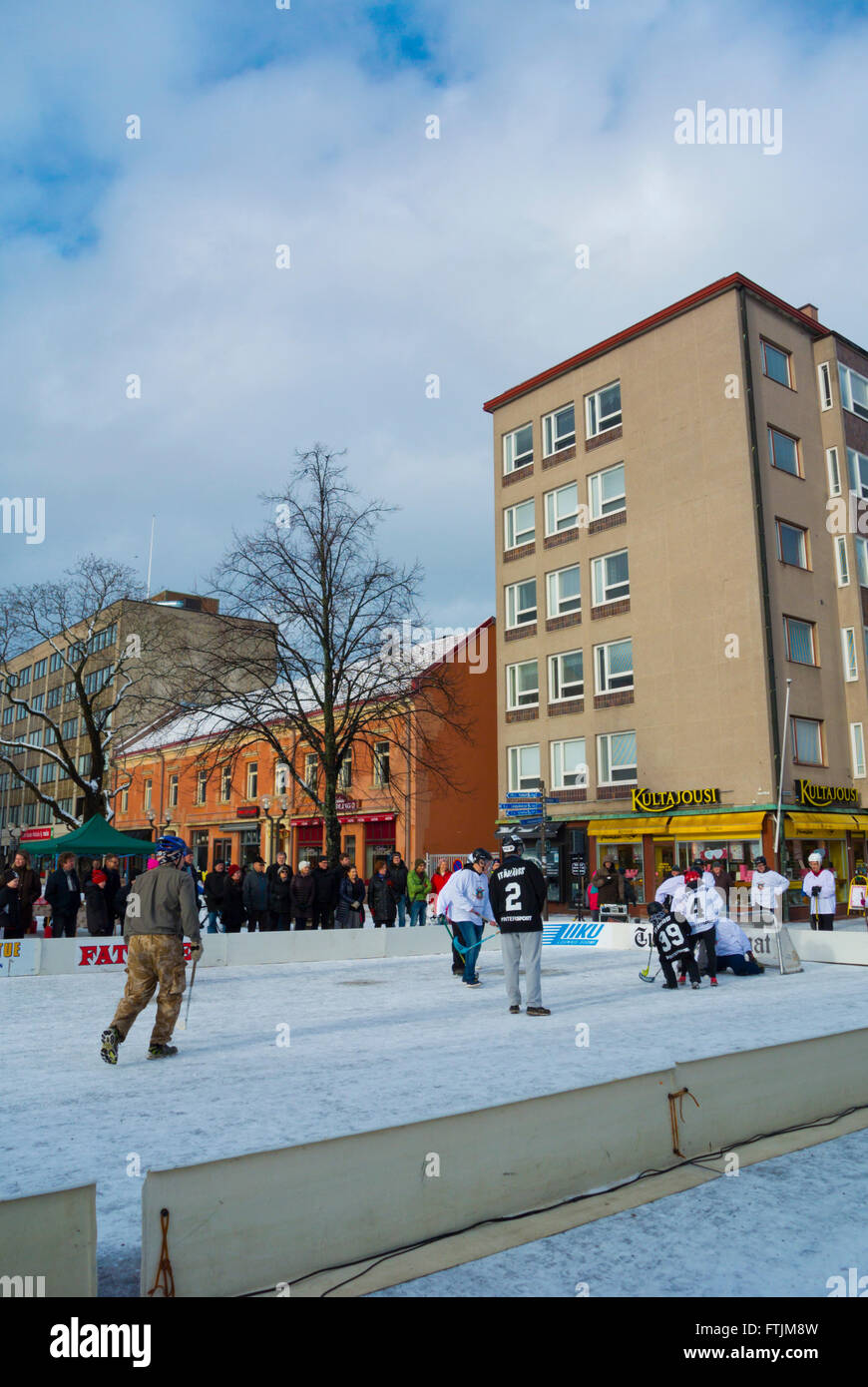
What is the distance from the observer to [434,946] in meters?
20.2

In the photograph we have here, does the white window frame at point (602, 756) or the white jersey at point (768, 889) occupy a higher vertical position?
the white window frame at point (602, 756)

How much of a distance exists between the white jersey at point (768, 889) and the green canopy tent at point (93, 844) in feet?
45.1

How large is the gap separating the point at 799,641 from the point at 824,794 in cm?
496

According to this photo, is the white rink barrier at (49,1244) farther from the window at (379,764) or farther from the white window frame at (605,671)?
the window at (379,764)

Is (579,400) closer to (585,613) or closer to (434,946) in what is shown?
(585,613)

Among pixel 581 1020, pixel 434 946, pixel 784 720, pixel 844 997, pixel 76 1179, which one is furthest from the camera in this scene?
pixel 784 720

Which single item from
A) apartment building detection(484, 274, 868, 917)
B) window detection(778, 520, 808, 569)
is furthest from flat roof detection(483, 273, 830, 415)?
window detection(778, 520, 808, 569)

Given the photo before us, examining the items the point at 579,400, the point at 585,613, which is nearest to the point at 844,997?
the point at 585,613

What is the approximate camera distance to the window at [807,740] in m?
30.9

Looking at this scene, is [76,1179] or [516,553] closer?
[76,1179]

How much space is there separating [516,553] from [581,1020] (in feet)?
98.0

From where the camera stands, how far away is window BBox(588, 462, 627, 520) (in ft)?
117

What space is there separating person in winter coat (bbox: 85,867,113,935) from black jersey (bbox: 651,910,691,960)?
10.1 meters

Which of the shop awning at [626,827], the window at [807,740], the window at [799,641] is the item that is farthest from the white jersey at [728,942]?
the window at [799,641]
